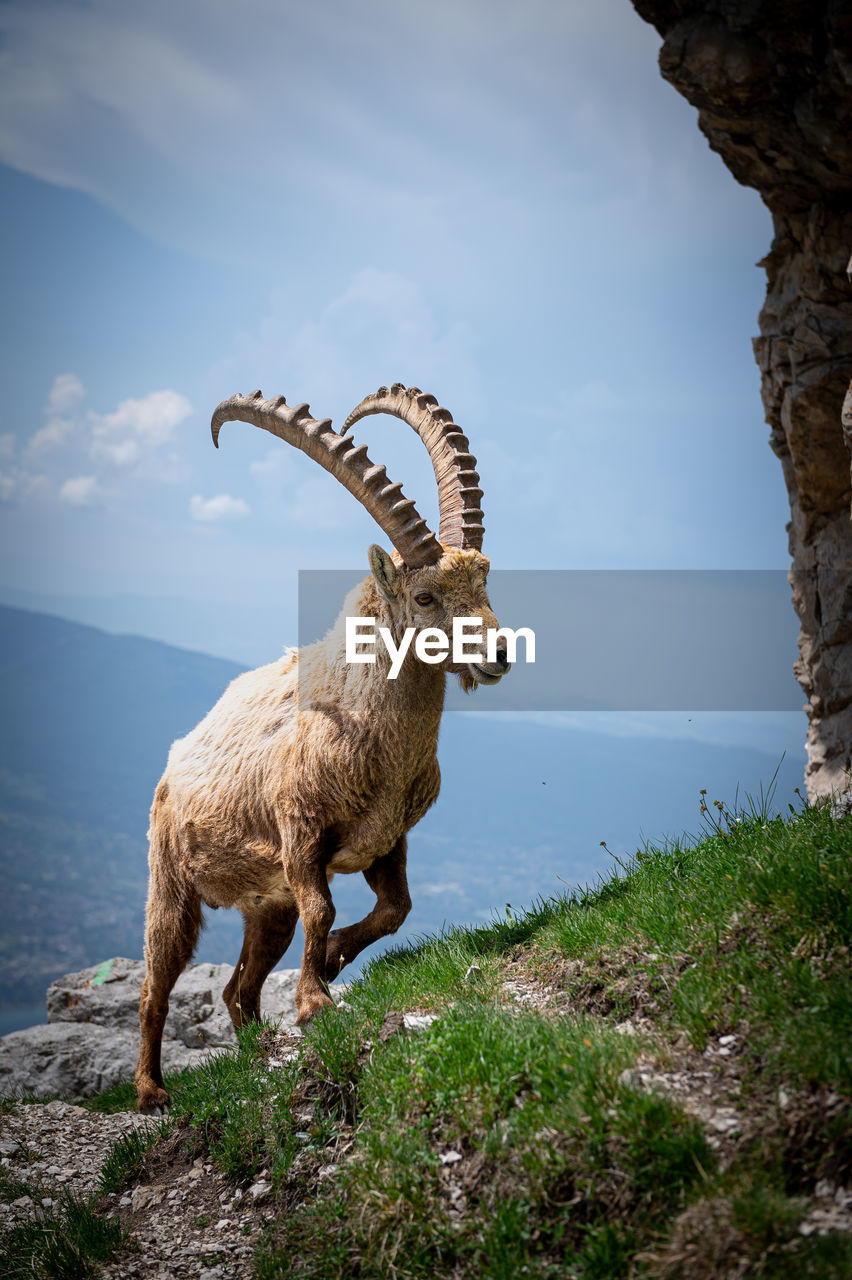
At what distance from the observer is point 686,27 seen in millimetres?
7633

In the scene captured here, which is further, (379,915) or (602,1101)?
(379,915)

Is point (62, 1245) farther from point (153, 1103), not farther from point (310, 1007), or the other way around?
point (153, 1103)

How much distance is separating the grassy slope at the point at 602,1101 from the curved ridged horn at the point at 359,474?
2.75 metres

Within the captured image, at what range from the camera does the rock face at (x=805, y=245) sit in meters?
7.31

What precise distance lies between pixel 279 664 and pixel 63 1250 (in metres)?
4.59

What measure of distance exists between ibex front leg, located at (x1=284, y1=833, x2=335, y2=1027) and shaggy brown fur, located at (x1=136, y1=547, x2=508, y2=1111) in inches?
0.4

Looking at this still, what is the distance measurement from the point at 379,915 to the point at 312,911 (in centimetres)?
58

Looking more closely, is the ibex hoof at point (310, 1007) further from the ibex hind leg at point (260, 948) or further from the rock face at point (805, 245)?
the rock face at point (805, 245)

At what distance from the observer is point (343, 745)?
648 centimetres

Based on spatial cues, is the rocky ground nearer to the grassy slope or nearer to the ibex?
the grassy slope

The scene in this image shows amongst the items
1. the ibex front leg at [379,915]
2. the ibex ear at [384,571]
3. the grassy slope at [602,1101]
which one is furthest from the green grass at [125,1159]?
the ibex ear at [384,571]

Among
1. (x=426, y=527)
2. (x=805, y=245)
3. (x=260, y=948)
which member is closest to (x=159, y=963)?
(x=260, y=948)

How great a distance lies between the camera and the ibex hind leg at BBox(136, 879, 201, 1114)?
7.96 meters

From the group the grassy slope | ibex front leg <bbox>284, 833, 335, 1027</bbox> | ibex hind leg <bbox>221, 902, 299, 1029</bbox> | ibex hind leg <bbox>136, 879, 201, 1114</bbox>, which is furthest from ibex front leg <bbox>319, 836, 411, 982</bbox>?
ibex hind leg <bbox>136, 879, 201, 1114</bbox>
